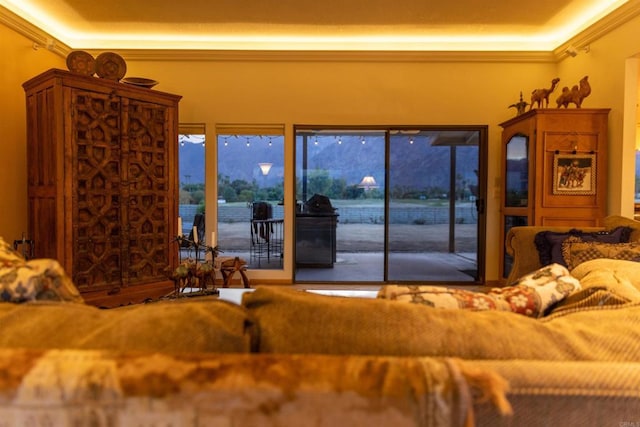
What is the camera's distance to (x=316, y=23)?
15.0ft

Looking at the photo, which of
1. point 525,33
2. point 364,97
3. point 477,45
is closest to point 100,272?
point 364,97

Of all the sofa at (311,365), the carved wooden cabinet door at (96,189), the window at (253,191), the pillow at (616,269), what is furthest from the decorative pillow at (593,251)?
the carved wooden cabinet door at (96,189)

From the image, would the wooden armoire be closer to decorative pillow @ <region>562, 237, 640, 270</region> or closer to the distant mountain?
the distant mountain

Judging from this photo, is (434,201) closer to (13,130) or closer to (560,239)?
(560,239)

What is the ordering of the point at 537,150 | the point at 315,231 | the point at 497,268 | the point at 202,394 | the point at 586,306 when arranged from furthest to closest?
the point at 315,231
the point at 497,268
the point at 537,150
the point at 586,306
the point at 202,394

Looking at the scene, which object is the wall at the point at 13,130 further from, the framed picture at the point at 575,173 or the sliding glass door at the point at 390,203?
the framed picture at the point at 575,173

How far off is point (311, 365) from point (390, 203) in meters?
4.82

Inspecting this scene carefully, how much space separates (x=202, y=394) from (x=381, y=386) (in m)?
0.31

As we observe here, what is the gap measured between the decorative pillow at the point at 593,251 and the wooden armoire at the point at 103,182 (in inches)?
119

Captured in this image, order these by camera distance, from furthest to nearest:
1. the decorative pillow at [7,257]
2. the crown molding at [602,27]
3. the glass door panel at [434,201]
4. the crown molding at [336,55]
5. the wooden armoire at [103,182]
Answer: the glass door panel at [434,201] → the crown molding at [336,55] → the crown molding at [602,27] → the wooden armoire at [103,182] → the decorative pillow at [7,257]

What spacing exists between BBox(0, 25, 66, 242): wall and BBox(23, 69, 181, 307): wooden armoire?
303mm

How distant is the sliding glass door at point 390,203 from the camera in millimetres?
5387

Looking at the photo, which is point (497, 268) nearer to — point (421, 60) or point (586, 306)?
point (421, 60)

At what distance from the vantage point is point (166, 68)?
Answer: 5.12 m
